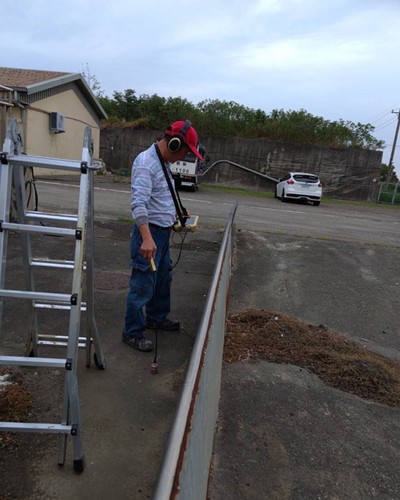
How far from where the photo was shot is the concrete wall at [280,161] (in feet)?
98.8

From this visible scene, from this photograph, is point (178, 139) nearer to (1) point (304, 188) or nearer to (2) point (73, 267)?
(2) point (73, 267)

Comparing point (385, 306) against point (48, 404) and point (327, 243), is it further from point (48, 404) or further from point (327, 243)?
point (48, 404)

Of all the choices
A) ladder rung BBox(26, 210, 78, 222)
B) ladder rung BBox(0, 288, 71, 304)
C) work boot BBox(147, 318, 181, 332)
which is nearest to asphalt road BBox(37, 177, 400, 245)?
work boot BBox(147, 318, 181, 332)

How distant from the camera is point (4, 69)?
912 inches

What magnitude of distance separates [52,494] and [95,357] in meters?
1.37

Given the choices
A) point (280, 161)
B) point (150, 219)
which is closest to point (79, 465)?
point (150, 219)

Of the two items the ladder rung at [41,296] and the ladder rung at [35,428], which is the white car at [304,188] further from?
the ladder rung at [35,428]

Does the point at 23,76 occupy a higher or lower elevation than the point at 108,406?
higher

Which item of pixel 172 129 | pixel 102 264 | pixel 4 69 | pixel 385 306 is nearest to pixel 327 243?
pixel 385 306

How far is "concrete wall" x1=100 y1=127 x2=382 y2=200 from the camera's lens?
30125 millimetres

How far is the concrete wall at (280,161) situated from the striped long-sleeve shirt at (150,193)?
2682cm

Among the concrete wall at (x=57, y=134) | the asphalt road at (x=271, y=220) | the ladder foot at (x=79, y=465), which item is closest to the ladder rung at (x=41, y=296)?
the ladder foot at (x=79, y=465)

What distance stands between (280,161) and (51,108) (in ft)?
50.2

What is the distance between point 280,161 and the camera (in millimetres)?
30719
